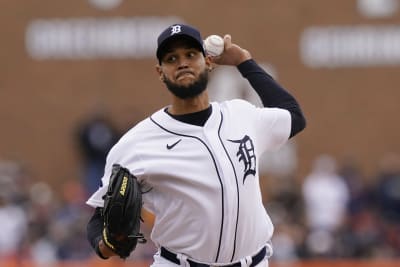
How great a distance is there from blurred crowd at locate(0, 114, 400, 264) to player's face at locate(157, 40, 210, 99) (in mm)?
6255

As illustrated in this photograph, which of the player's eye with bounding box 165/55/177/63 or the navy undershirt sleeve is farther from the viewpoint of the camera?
the navy undershirt sleeve

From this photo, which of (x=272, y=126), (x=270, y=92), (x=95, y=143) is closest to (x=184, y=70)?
(x=272, y=126)

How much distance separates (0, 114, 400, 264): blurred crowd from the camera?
12438 mm

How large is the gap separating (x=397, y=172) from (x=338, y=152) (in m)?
1.43

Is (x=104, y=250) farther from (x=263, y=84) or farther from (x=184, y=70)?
(x=263, y=84)

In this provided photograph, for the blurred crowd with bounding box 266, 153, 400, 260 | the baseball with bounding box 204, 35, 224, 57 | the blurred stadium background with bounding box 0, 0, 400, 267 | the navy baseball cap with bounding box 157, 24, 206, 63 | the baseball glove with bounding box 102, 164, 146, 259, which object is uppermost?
the navy baseball cap with bounding box 157, 24, 206, 63

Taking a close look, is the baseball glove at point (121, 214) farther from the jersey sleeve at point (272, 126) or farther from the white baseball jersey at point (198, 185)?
the jersey sleeve at point (272, 126)

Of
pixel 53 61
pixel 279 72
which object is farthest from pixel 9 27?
pixel 279 72

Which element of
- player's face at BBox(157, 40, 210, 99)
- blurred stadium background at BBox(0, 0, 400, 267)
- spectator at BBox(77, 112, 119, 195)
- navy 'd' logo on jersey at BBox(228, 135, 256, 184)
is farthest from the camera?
blurred stadium background at BBox(0, 0, 400, 267)

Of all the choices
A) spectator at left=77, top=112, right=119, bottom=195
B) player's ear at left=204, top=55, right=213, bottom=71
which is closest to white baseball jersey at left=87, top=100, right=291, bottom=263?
player's ear at left=204, top=55, right=213, bottom=71

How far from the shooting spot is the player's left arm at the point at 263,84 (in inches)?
247

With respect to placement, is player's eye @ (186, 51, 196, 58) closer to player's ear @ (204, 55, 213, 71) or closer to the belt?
player's ear @ (204, 55, 213, 71)

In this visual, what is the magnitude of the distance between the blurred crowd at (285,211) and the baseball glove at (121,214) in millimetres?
6343

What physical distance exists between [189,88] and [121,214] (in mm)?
688
